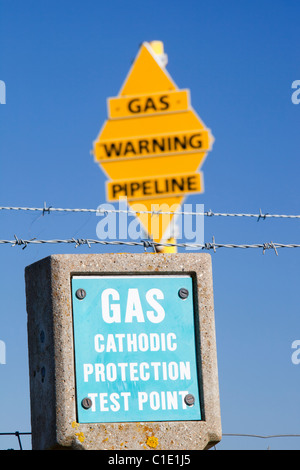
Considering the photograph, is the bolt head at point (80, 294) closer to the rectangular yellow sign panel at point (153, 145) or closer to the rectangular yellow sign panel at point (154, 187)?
the rectangular yellow sign panel at point (154, 187)

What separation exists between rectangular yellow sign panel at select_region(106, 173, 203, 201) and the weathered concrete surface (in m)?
1.66

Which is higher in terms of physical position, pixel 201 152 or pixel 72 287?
pixel 201 152

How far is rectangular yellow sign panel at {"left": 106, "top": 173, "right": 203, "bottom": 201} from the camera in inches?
330

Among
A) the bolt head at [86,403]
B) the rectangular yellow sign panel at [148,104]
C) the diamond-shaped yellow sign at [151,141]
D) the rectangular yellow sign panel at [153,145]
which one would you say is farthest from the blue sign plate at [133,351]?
the rectangular yellow sign panel at [148,104]

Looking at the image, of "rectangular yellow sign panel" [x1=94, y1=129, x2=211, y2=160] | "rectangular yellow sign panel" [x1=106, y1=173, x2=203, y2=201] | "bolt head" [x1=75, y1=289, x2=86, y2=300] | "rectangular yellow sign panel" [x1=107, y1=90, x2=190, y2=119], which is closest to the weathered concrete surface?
"bolt head" [x1=75, y1=289, x2=86, y2=300]

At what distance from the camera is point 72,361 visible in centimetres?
638

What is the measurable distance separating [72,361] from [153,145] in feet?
8.86

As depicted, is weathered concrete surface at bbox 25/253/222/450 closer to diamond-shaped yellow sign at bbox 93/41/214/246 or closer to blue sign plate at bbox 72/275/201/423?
blue sign plate at bbox 72/275/201/423
